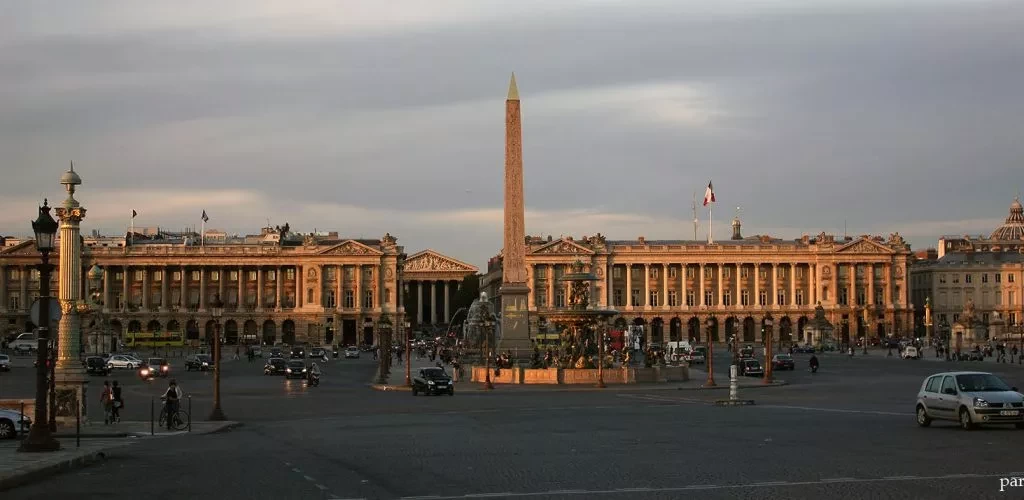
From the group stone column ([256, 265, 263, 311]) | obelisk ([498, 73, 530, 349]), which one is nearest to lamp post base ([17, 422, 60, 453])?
obelisk ([498, 73, 530, 349])

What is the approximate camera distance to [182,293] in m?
168

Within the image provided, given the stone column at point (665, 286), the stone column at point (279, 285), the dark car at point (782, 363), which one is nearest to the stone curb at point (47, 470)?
the dark car at point (782, 363)

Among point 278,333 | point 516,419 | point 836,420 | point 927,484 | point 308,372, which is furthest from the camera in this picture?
point 278,333

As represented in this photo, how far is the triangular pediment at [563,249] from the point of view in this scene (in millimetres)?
164375

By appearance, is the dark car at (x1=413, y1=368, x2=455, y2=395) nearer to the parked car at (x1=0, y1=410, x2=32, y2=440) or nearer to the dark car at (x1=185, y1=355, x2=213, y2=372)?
the parked car at (x1=0, y1=410, x2=32, y2=440)

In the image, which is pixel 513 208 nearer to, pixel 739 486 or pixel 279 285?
pixel 739 486

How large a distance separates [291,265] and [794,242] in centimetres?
6141

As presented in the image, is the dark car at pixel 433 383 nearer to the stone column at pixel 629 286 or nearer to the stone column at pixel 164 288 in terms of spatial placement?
the stone column at pixel 629 286

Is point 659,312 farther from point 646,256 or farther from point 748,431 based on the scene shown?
point 748,431

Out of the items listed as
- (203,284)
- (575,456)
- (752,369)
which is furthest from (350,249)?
(575,456)

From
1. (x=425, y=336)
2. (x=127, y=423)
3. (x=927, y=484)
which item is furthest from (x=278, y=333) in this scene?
(x=927, y=484)

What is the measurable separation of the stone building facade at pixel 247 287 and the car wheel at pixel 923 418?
454ft

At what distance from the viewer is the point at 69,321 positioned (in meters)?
36.1

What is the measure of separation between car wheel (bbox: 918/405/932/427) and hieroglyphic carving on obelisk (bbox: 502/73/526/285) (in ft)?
121
